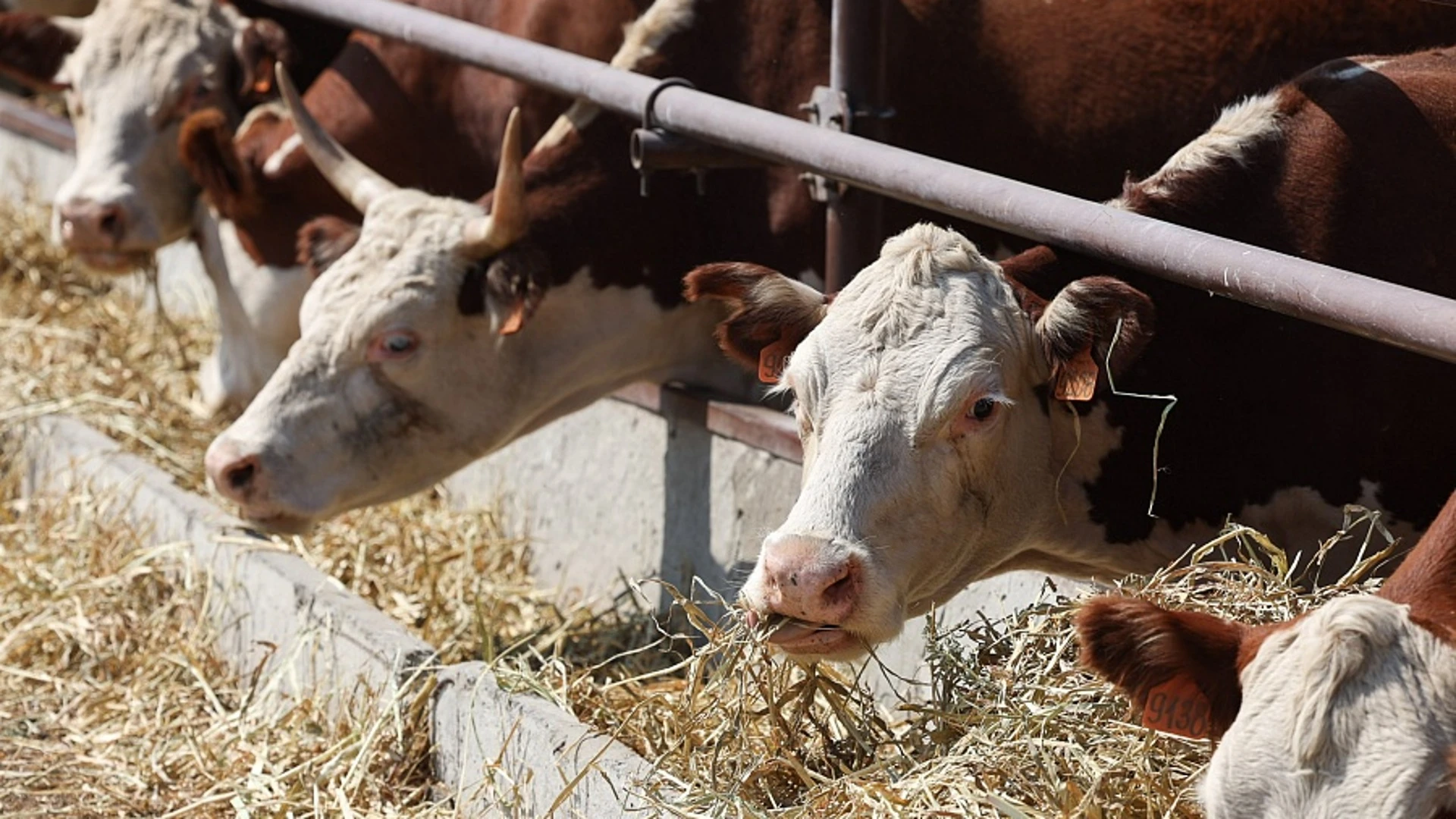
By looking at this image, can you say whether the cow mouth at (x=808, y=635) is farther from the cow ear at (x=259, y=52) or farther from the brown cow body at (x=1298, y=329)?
the cow ear at (x=259, y=52)

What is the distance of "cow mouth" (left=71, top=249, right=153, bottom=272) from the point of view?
6348 mm

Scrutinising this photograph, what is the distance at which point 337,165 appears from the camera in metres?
5.23

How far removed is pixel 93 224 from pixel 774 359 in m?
3.26

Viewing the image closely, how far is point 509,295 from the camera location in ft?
15.8

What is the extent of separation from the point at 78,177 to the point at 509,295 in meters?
2.22

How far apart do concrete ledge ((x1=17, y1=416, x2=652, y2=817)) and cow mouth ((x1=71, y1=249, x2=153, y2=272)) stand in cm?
51

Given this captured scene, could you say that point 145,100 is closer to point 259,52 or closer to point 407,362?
point 259,52

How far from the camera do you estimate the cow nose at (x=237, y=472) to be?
475cm

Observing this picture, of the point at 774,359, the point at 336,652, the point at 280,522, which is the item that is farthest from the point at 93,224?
the point at 774,359

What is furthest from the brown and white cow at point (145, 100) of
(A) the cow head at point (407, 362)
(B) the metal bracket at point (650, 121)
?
(B) the metal bracket at point (650, 121)

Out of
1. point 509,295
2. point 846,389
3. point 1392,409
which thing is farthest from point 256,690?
point 1392,409

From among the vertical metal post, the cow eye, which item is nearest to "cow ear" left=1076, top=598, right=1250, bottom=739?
the vertical metal post

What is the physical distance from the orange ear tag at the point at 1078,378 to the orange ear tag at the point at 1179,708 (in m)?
0.88

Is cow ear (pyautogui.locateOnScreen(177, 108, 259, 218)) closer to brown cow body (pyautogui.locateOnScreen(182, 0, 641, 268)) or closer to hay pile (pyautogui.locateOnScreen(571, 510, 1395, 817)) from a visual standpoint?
brown cow body (pyautogui.locateOnScreen(182, 0, 641, 268))
